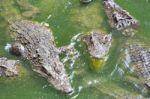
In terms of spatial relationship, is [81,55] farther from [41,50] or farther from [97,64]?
[41,50]

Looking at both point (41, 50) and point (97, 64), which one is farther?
point (41, 50)

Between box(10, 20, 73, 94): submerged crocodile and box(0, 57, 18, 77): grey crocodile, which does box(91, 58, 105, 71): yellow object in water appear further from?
box(0, 57, 18, 77): grey crocodile

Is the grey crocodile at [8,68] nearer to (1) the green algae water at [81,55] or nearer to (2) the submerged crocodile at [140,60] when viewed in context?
(1) the green algae water at [81,55]

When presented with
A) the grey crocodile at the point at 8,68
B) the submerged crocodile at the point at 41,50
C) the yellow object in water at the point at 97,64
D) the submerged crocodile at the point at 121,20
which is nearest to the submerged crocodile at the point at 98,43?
the yellow object in water at the point at 97,64

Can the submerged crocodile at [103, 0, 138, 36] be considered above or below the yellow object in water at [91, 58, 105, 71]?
above

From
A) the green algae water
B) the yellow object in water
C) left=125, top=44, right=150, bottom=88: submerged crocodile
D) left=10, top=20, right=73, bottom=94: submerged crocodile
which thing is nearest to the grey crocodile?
the green algae water

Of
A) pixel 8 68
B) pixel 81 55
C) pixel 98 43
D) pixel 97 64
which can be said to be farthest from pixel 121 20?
pixel 8 68

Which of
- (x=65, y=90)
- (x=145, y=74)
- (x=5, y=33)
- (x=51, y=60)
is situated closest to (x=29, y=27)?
(x=5, y=33)
